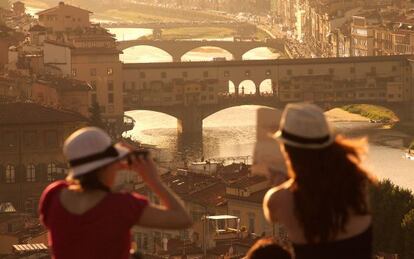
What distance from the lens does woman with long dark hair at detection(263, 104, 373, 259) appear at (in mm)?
2852

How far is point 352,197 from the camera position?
2.89 metres

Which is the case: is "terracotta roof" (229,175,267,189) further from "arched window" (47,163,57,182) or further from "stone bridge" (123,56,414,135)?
"stone bridge" (123,56,414,135)

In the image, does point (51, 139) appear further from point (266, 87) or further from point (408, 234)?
point (266, 87)

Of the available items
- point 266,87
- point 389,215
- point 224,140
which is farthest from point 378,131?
point 389,215

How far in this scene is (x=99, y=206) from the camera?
2889 mm

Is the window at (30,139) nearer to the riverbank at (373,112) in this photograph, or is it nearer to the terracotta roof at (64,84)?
the terracotta roof at (64,84)

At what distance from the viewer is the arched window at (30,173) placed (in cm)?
1798

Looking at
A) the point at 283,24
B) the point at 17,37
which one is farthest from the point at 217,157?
the point at 283,24

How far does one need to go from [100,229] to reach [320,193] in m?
0.32

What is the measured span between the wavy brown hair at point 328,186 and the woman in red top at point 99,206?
0.56 feet

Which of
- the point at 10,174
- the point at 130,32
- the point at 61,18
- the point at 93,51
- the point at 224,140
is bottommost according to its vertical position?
the point at 224,140

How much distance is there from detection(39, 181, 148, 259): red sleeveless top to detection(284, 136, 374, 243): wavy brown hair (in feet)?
0.74


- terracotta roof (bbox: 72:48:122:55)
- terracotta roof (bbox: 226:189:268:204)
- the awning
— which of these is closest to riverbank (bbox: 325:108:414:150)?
terracotta roof (bbox: 72:48:122:55)

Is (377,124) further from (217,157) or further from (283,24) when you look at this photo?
(283,24)
